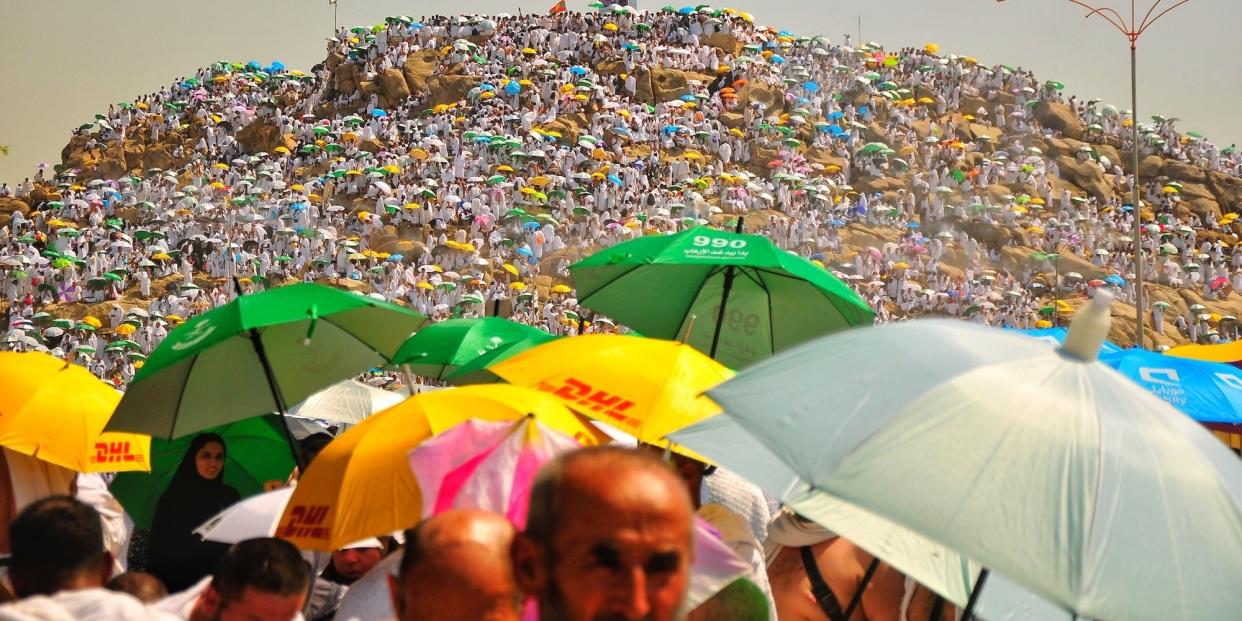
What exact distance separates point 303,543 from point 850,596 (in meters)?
1.50

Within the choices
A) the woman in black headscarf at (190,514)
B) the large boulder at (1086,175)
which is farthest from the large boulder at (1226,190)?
the woman in black headscarf at (190,514)

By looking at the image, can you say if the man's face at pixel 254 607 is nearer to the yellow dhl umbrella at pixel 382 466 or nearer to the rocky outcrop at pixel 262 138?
the yellow dhl umbrella at pixel 382 466

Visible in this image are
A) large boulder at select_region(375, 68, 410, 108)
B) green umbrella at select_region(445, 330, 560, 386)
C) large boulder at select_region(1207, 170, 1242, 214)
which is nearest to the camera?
green umbrella at select_region(445, 330, 560, 386)

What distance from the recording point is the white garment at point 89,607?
8.67 ft

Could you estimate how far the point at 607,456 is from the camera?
1875 millimetres

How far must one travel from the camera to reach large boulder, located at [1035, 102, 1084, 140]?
46550mm

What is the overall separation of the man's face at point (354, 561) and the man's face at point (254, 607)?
1.66 m

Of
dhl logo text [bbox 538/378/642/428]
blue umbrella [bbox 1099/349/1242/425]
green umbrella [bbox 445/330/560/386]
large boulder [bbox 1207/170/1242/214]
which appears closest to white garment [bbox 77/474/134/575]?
dhl logo text [bbox 538/378/642/428]

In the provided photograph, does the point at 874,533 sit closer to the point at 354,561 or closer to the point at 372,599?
the point at 372,599

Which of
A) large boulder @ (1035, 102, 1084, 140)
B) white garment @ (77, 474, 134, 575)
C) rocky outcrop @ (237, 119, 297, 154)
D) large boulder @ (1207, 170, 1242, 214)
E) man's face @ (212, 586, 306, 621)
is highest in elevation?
rocky outcrop @ (237, 119, 297, 154)

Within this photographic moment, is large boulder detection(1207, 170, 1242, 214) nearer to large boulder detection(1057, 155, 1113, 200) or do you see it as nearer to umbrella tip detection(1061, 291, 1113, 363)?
large boulder detection(1057, 155, 1113, 200)

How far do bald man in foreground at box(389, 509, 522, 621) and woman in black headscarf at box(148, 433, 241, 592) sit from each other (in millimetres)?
3571

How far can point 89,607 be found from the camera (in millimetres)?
2779

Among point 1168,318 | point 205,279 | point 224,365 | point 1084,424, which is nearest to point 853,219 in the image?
point 1168,318
